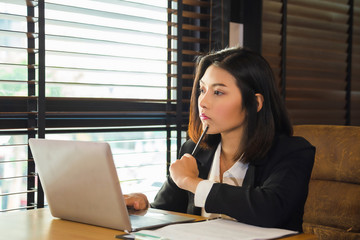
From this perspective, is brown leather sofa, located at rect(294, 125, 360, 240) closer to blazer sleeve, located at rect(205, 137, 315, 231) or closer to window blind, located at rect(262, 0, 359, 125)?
blazer sleeve, located at rect(205, 137, 315, 231)

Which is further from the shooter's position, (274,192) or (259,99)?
(259,99)

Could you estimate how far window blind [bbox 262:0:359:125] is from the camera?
3256 millimetres

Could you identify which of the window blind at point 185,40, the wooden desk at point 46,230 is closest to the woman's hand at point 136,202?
the wooden desk at point 46,230

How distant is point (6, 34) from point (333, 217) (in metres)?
1.68

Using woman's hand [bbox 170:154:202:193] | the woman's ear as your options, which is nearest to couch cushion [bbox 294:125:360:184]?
the woman's ear

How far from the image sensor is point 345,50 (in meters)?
3.71

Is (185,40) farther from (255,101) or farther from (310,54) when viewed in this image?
(255,101)

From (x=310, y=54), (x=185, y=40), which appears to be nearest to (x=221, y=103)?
(x=185, y=40)

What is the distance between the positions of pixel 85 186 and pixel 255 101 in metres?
0.73

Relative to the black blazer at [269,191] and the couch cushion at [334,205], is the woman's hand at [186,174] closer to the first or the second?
the black blazer at [269,191]

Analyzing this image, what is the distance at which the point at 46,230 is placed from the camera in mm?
1354

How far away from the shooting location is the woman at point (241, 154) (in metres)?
1.47

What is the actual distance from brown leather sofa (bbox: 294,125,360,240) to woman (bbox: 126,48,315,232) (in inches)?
16.6

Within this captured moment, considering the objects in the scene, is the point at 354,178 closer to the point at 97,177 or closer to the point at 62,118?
the point at 97,177
